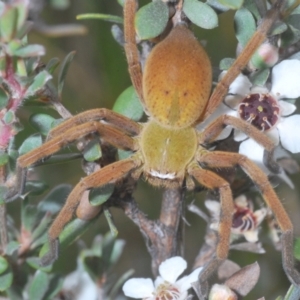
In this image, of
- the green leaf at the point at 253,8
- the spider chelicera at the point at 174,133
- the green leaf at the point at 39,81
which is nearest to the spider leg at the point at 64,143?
the spider chelicera at the point at 174,133

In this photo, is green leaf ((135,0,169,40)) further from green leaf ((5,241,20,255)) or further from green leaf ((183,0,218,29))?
green leaf ((5,241,20,255))

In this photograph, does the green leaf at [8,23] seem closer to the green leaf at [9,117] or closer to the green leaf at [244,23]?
the green leaf at [9,117]

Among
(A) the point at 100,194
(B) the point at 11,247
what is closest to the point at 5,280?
(B) the point at 11,247

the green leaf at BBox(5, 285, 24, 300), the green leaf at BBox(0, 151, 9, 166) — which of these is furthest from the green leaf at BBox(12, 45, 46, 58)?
the green leaf at BBox(5, 285, 24, 300)

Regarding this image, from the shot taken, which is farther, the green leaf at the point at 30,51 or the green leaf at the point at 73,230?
the green leaf at the point at 73,230

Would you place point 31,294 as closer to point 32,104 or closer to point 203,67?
point 32,104

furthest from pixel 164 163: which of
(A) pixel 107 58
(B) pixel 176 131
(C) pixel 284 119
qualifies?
(A) pixel 107 58

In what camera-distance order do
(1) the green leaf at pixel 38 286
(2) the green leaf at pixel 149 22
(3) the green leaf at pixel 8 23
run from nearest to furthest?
1. (3) the green leaf at pixel 8 23
2. (2) the green leaf at pixel 149 22
3. (1) the green leaf at pixel 38 286

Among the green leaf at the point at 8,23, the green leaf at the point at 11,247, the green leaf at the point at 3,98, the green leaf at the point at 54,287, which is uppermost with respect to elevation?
the green leaf at the point at 8,23
